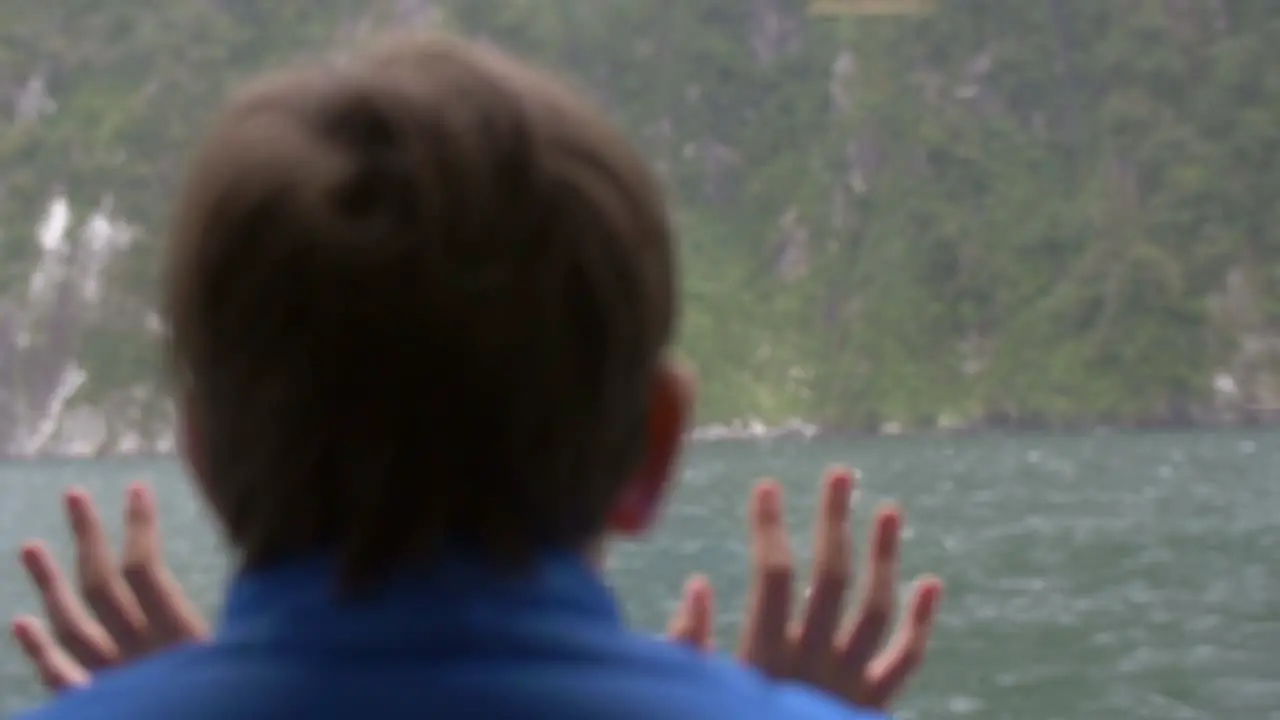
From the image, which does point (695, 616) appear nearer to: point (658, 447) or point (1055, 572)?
point (658, 447)

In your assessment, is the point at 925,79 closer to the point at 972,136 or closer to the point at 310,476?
the point at 972,136

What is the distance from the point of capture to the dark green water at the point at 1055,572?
24.0m

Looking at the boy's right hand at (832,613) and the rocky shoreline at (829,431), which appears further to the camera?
the rocky shoreline at (829,431)

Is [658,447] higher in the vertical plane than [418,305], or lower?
lower

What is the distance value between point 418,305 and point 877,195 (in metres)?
123

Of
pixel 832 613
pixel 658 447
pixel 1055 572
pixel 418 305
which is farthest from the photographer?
pixel 1055 572

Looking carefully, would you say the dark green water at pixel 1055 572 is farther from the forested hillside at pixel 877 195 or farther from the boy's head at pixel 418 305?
the forested hillside at pixel 877 195

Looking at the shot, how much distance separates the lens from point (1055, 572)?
1398 inches

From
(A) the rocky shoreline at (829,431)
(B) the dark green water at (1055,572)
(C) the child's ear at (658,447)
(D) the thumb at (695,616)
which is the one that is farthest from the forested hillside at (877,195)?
(C) the child's ear at (658,447)

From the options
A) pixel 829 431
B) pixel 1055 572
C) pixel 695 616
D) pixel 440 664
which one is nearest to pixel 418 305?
pixel 440 664

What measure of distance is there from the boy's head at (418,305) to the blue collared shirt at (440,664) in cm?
2

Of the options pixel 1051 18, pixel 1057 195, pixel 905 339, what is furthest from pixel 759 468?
pixel 1051 18

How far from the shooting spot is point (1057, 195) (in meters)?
120

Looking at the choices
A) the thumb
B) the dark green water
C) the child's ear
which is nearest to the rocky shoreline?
the dark green water
